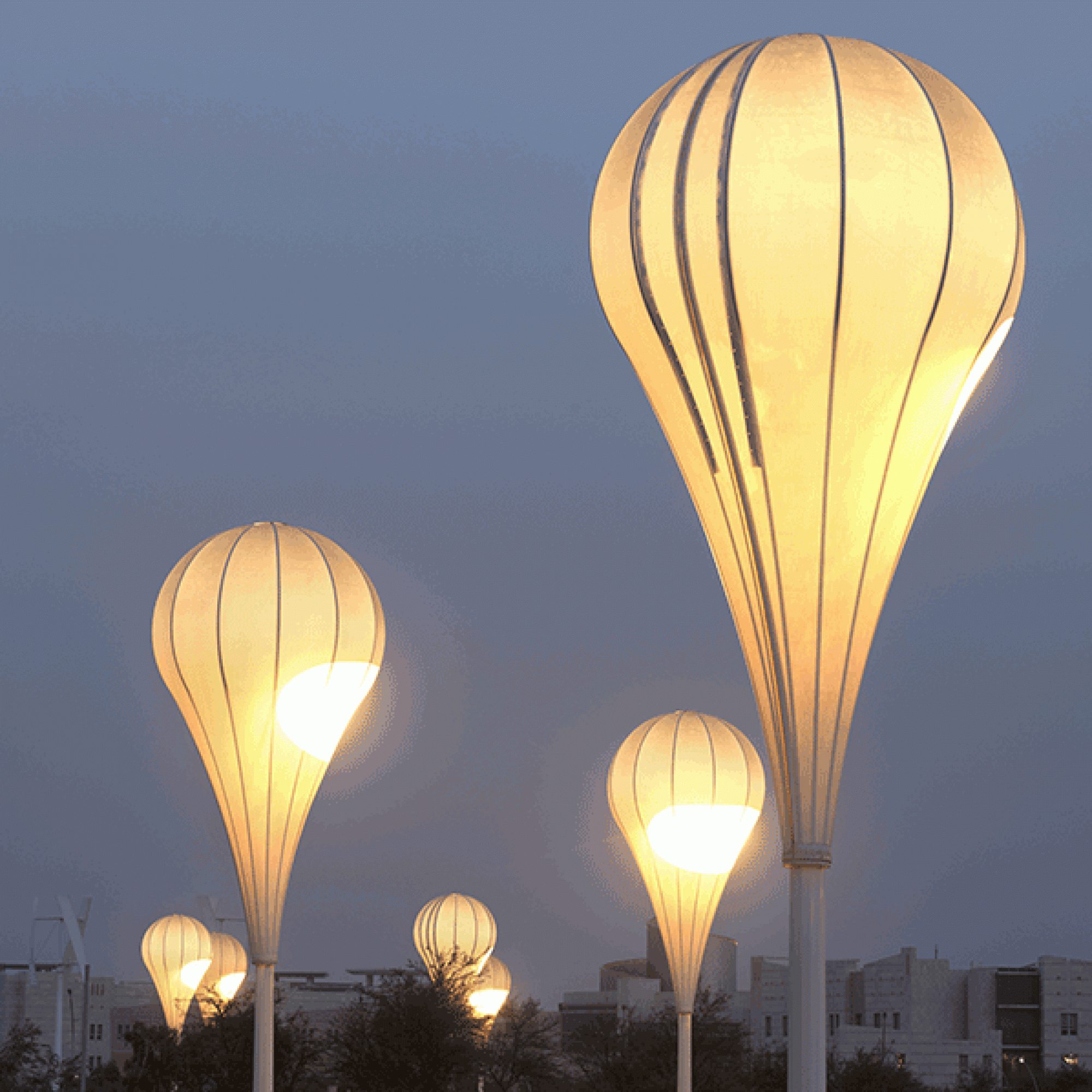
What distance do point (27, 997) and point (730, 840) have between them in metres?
65.3

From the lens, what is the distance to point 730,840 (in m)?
25.9

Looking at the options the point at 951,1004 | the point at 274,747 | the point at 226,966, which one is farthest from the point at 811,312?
the point at 951,1004

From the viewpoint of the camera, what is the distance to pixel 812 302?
1049 cm

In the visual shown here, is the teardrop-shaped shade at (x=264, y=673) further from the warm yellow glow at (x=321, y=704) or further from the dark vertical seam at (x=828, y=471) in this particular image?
the dark vertical seam at (x=828, y=471)

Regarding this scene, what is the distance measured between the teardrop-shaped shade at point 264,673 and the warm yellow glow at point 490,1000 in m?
35.5

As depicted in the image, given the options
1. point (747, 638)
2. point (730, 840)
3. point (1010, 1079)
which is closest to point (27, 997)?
point (1010, 1079)

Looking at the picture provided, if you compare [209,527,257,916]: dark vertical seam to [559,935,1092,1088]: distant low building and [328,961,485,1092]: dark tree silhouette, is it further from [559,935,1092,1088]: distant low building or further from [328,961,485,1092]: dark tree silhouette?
[559,935,1092,1088]: distant low building

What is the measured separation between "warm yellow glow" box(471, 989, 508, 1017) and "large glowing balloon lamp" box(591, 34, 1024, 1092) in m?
45.8

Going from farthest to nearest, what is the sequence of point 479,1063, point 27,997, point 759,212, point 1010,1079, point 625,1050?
point 27,997
point 1010,1079
point 625,1050
point 479,1063
point 759,212

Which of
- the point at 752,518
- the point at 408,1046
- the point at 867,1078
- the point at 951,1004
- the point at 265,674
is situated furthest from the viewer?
the point at 951,1004

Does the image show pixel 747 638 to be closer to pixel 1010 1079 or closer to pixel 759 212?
pixel 759 212

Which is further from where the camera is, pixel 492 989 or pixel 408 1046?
pixel 492 989

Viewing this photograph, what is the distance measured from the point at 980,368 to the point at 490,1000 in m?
48.4

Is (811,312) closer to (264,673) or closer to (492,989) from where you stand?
(264,673)
